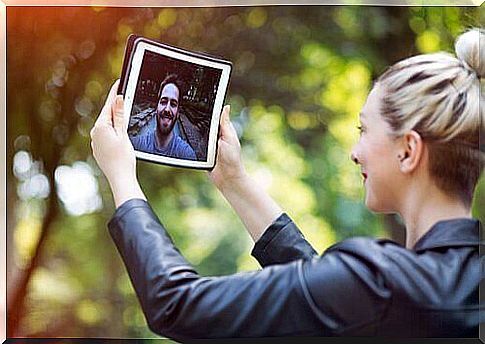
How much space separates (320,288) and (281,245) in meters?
0.20

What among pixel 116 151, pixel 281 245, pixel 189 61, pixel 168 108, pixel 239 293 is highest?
pixel 189 61

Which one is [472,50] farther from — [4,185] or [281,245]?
[4,185]

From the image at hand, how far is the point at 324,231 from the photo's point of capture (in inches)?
92.7

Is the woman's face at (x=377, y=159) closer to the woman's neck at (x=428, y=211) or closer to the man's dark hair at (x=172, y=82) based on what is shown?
the woman's neck at (x=428, y=211)

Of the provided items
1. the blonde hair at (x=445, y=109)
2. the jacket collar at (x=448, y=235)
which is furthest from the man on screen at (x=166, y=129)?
the jacket collar at (x=448, y=235)

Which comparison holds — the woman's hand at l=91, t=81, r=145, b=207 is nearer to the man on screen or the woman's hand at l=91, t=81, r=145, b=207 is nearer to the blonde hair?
the man on screen

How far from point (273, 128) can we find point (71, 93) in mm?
594

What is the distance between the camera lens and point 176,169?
94.1 inches

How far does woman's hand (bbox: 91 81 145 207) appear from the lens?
7.70 ft

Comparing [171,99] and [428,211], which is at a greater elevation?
[171,99]

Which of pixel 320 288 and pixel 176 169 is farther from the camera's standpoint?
pixel 176 169

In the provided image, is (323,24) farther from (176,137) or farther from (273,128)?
(176,137)

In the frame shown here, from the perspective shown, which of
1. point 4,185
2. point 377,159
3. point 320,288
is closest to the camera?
point 320,288

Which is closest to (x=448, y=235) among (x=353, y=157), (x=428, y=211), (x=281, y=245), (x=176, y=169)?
(x=428, y=211)
